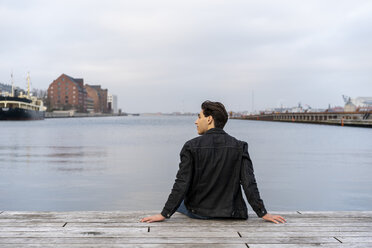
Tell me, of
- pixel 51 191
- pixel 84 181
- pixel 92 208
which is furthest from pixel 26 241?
pixel 84 181

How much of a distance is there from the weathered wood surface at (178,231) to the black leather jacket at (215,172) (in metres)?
0.32

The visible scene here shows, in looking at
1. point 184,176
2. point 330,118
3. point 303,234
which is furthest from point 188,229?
point 330,118

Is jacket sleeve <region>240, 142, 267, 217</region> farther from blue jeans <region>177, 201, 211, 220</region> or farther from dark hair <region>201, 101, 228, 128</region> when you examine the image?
blue jeans <region>177, 201, 211, 220</region>

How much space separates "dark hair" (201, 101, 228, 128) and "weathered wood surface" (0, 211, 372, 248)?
4.57ft

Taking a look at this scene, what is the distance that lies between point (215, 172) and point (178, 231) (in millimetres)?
895

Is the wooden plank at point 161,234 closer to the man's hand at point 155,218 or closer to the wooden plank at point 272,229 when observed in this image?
the wooden plank at point 272,229

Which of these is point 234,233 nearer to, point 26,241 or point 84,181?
point 26,241

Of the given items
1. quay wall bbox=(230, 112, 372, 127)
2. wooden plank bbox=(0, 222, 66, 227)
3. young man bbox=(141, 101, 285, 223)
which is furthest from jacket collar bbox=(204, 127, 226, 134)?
quay wall bbox=(230, 112, 372, 127)

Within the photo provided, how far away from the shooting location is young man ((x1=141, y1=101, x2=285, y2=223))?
496 cm

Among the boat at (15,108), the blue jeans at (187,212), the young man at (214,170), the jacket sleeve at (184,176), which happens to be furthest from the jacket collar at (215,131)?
the boat at (15,108)

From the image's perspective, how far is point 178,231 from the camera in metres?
4.84

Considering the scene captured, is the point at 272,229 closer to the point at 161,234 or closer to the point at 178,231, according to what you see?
the point at 178,231

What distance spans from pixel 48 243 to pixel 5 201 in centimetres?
825

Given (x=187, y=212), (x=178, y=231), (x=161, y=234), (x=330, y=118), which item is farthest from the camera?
(x=330, y=118)
